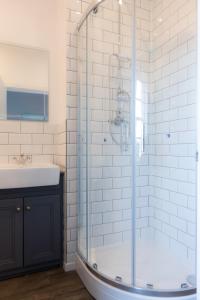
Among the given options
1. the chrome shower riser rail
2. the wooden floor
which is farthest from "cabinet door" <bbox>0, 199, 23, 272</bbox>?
the chrome shower riser rail

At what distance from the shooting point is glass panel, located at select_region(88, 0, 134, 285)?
82.7 inches

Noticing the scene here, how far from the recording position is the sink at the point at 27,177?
178cm

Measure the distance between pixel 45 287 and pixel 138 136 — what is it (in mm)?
1450

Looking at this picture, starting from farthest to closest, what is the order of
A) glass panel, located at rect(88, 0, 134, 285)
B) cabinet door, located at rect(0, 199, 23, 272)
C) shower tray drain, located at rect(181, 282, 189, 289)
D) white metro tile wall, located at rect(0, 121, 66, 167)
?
white metro tile wall, located at rect(0, 121, 66, 167), glass panel, located at rect(88, 0, 134, 285), cabinet door, located at rect(0, 199, 23, 272), shower tray drain, located at rect(181, 282, 189, 289)

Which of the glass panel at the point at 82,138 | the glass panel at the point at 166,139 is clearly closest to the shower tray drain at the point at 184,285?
the glass panel at the point at 166,139

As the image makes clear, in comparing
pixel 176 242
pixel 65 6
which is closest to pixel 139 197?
pixel 176 242

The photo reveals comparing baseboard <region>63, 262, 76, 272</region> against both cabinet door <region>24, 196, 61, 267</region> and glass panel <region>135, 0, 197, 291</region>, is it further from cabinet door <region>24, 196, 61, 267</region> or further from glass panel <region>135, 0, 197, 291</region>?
glass panel <region>135, 0, 197, 291</region>

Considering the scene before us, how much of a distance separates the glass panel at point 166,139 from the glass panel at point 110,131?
5.5 inches

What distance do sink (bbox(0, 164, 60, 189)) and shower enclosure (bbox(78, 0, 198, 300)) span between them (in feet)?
0.96

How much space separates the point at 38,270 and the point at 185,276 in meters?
1.22

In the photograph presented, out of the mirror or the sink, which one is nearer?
the sink

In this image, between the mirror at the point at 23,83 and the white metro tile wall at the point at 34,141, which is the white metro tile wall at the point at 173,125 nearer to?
the white metro tile wall at the point at 34,141

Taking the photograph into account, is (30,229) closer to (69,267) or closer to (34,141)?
(69,267)

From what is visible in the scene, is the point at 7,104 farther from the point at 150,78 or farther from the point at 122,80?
the point at 150,78
